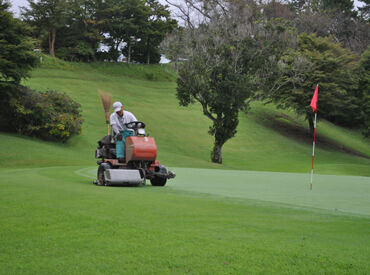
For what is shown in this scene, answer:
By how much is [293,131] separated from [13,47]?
3929cm

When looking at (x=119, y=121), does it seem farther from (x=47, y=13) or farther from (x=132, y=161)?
(x=47, y=13)

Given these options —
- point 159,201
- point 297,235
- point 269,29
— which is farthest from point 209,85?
point 297,235

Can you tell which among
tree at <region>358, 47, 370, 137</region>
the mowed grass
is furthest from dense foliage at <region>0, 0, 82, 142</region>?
tree at <region>358, 47, 370, 137</region>

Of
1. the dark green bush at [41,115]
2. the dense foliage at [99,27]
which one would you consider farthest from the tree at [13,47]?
the dense foliage at [99,27]

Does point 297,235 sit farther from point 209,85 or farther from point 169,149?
point 169,149

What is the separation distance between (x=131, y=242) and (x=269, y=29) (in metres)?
33.1

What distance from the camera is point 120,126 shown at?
536 inches

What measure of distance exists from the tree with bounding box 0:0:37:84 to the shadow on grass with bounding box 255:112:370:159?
114ft

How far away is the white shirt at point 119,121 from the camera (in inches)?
532

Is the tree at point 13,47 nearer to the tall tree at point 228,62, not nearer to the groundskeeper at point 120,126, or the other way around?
the tall tree at point 228,62

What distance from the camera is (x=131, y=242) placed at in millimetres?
5309

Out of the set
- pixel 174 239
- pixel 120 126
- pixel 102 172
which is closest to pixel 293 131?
pixel 120 126

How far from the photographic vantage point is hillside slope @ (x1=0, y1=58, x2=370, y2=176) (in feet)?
110

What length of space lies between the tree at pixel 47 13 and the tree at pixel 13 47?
31.5m
